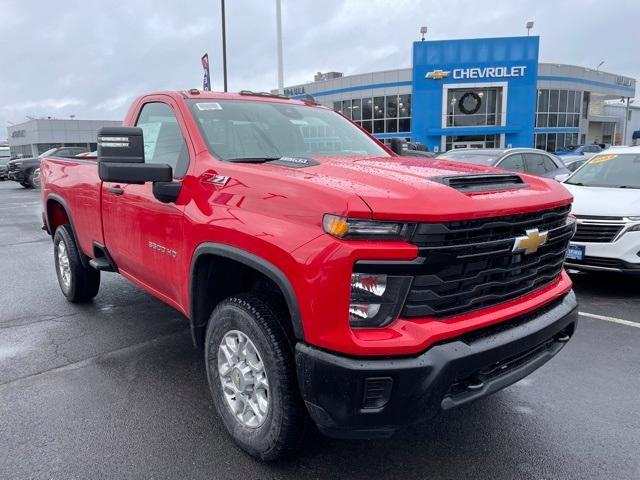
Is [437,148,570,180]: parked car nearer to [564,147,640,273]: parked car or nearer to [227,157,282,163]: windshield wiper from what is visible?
[564,147,640,273]: parked car

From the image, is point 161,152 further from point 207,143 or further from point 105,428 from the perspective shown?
point 105,428

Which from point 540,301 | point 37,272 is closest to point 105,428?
point 540,301

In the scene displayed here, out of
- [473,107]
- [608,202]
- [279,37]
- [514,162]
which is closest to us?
[608,202]

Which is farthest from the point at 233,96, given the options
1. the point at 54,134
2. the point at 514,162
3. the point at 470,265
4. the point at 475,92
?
the point at 54,134

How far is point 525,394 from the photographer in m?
3.33

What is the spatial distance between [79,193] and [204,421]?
261 centimetres

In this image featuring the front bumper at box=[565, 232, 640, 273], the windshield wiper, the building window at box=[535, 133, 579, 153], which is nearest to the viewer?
the windshield wiper

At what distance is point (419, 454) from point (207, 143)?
217 centimetres

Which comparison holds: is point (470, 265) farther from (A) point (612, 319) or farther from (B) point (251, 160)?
(A) point (612, 319)

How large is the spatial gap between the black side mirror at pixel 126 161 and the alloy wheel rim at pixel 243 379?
0.99 meters

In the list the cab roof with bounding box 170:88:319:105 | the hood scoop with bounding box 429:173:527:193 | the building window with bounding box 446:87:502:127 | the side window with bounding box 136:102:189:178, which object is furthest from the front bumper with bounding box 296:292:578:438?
the building window with bounding box 446:87:502:127

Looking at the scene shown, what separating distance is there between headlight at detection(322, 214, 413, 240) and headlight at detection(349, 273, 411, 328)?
6.3 inches

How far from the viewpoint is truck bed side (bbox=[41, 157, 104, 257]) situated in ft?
13.9

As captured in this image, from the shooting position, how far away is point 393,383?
2.03m
